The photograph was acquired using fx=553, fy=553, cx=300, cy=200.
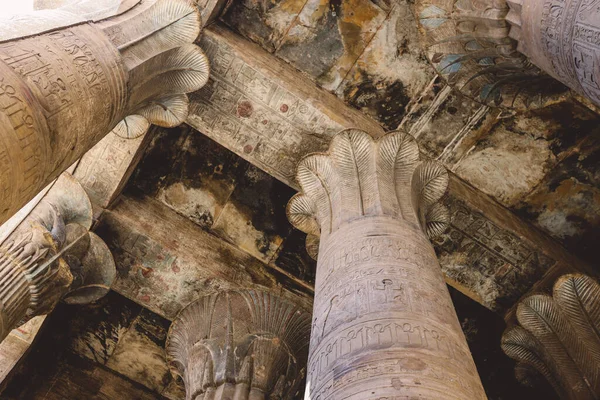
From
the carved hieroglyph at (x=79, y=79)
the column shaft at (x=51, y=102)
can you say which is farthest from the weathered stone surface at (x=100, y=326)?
the column shaft at (x=51, y=102)

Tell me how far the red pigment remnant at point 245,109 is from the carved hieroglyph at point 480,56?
71.6 inches

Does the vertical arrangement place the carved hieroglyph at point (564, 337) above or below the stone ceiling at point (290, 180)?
below

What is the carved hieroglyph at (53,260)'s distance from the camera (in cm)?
427

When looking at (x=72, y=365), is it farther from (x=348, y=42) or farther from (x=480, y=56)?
(x=480, y=56)

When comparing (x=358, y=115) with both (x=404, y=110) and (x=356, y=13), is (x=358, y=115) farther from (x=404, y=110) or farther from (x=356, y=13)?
(x=356, y=13)

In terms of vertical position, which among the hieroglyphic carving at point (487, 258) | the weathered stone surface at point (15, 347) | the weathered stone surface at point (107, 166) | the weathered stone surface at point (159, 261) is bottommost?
the weathered stone surface at point (15, 347)

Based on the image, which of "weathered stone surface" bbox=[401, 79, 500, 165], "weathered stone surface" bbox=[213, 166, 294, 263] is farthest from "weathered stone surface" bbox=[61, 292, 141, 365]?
"weathered stone surface" bbox=[401, 79, 500, 165]

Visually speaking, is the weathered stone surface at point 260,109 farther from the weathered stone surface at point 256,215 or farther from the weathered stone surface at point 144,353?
the weathered stone surface at point 144,353

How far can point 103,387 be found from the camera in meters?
6.57

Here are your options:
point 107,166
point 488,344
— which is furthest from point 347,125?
point 488,344

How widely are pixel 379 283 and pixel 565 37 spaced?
1.72m

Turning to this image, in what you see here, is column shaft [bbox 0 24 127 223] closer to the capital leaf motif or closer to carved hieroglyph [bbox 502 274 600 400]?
the capital leaf motif

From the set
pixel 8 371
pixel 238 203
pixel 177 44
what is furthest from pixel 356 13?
pixel 8 371

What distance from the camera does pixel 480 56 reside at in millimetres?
4914
